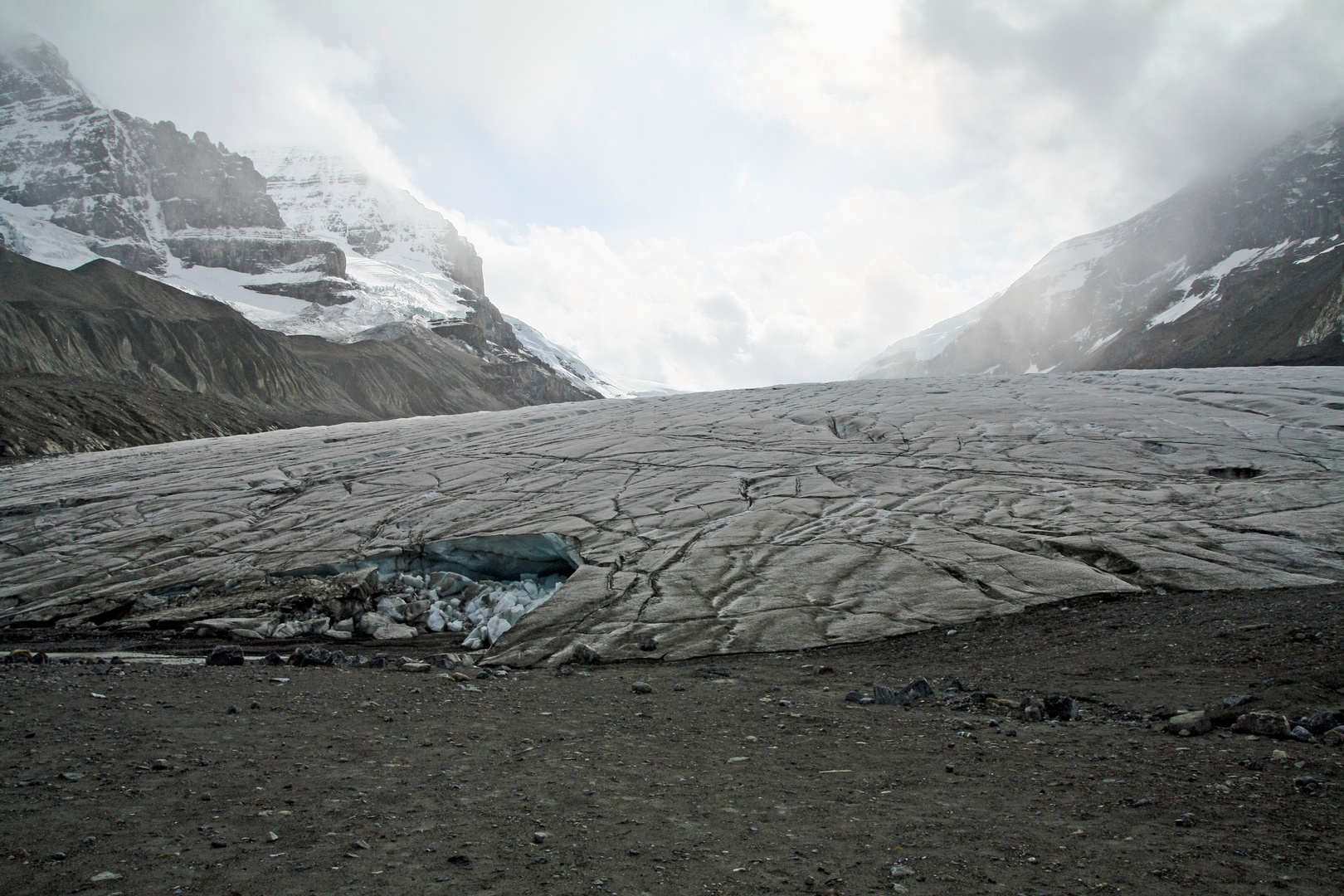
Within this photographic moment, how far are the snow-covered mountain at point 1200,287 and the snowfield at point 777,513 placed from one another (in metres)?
77.1

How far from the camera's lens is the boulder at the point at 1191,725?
453 cm

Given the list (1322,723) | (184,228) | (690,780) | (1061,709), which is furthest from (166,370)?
(184,228)

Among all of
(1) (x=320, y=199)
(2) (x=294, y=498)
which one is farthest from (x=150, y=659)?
(1) (x=320, y=199)

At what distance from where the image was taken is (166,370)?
63.6m

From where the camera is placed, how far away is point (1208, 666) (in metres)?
5.63

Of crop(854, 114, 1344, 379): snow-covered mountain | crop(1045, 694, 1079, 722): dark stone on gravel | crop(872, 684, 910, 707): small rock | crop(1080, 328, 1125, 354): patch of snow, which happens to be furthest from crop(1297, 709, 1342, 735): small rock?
crop(1080, 328, 1125, 354): patch of snow

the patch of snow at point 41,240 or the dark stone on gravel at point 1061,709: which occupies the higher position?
the patch of snow at point 41,240

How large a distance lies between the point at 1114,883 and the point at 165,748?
5295 millimetres

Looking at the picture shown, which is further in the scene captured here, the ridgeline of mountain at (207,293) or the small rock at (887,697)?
the ridgeline of mountain at (207,293)

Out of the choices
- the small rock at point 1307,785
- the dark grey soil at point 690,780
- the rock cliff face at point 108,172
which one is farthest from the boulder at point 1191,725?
the rock cliff face at point 108,172

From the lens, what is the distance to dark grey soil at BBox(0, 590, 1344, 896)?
3.03 metres

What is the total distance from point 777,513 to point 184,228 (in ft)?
518

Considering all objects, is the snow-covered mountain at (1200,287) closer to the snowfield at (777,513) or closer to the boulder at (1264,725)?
the snowfield at (777,513)

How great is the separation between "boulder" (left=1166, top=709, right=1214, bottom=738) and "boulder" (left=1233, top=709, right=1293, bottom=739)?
169 millimetres
